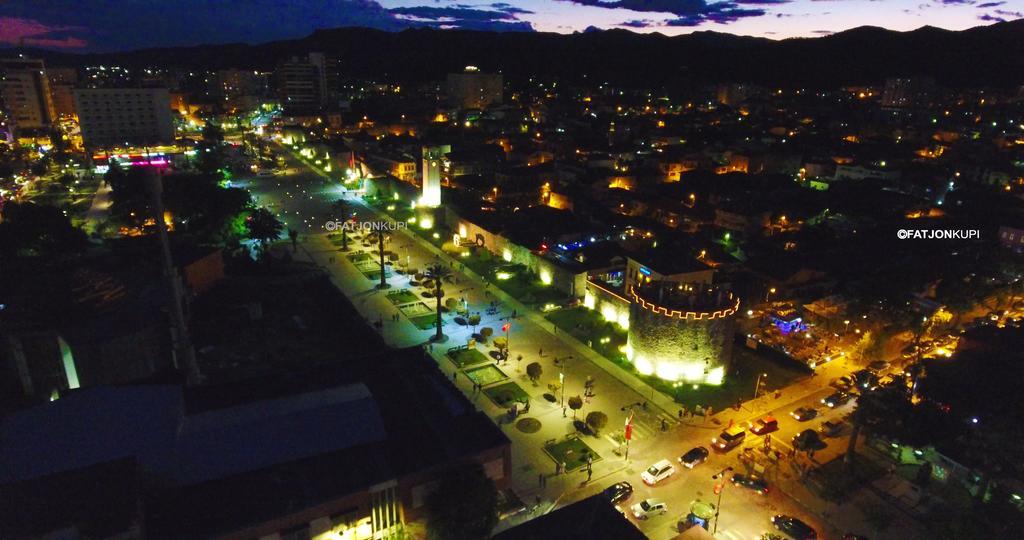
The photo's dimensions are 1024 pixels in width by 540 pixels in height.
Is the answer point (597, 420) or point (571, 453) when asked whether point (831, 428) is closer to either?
point (597, 420)

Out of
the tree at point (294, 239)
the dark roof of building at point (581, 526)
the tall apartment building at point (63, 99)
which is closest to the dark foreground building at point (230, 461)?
the dark roof of building at point (581, 526)

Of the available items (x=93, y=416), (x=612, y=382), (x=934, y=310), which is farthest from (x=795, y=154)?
(x=93, y=416)

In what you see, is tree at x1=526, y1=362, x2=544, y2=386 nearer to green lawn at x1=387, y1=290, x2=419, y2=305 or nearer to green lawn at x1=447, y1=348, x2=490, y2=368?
green lawn at x1=447, y1=348, x2=490, y2=368

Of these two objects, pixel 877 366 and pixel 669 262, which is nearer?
pixel 877 366

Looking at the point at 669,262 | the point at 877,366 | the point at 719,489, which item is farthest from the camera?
the point at 669,262

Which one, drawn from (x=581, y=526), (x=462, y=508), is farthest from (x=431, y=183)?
Result: (x=581, y=526)

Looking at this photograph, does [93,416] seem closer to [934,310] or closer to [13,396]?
[13,396]
